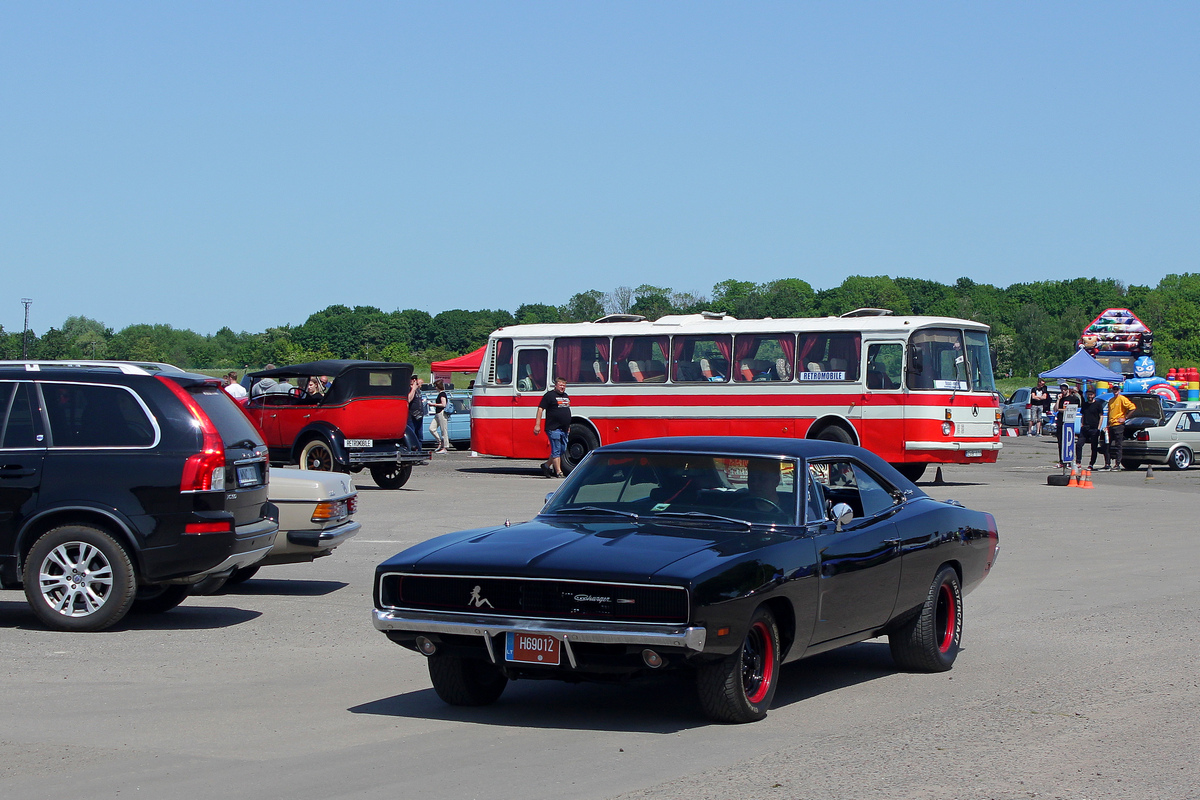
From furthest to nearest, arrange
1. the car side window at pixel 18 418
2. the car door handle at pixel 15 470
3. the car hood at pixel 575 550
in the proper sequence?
the car side window at pixel 18 418 → the car door handle at pixel 15 470 → the car hood at pixel 575 550

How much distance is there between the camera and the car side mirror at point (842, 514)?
23.6ft

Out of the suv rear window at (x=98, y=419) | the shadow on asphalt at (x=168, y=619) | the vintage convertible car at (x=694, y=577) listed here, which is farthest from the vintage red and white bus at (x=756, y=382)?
the suv rear window at (x=98, y=419)

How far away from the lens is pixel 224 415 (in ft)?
32.6

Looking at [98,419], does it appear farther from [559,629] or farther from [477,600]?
[559,629]

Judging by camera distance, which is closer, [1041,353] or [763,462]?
[763,462]

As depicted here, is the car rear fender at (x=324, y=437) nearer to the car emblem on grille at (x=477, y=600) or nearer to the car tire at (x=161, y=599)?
the car tire at (x=161, y=599)

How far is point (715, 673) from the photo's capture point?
20.6ft

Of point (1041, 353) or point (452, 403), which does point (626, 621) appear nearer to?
point (452, 403)

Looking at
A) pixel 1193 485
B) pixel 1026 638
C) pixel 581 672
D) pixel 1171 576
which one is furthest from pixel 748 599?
pixel 1193 485

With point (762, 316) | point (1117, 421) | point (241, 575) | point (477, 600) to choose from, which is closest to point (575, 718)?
point (477, 600)

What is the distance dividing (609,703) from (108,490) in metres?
4.18

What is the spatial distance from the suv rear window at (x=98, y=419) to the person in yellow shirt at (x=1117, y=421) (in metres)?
26.9

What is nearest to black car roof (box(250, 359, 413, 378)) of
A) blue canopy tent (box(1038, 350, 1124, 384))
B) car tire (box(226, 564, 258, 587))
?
car tire (box(226, 564, 258, 587))

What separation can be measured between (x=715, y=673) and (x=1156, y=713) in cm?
245
